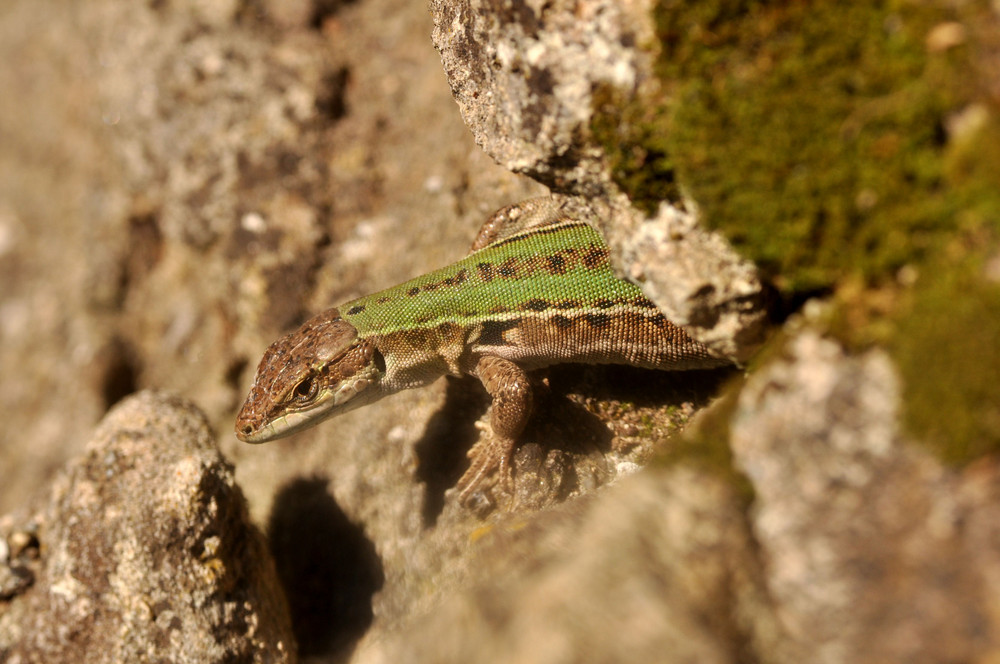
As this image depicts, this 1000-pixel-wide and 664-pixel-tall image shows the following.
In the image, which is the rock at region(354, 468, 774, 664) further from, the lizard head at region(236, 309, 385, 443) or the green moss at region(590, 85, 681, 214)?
the lizard head at region(236, 309, 385, 443)

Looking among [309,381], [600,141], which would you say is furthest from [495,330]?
[600,141]

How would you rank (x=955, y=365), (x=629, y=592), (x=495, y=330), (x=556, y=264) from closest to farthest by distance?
(x=955, y=365) < (x=629, y=592) < (x=556, y=264) < (x=495, y=330)

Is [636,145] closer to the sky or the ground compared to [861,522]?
closer to the sky

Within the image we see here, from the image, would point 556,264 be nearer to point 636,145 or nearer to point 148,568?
point 636,145

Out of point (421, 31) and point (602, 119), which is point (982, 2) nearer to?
point (602, 119)

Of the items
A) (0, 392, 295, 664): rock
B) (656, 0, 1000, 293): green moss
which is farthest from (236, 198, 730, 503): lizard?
(656, 0, 1000, 293): green moss

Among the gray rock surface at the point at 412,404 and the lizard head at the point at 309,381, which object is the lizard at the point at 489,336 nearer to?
the lizard head at the point at 309,381

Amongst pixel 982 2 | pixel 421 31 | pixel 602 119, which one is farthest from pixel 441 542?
pixel 421 31
